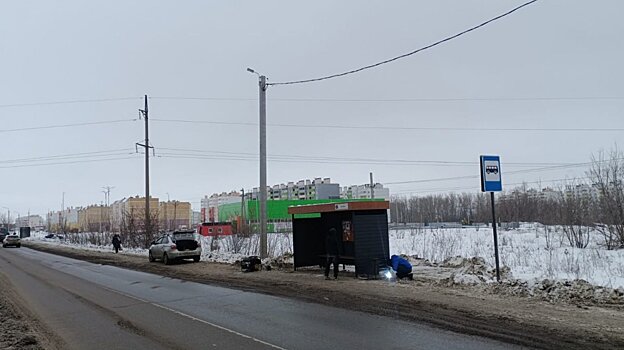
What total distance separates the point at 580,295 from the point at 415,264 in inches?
348

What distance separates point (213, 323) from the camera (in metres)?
9.41

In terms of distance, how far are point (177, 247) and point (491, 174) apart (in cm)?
1756

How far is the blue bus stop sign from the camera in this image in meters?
13.2

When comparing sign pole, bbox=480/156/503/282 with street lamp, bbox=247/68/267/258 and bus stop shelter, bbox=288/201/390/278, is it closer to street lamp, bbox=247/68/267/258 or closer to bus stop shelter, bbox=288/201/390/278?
bus stop shelter, bbox=288/201/390/278

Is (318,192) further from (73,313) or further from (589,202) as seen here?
(73,313)

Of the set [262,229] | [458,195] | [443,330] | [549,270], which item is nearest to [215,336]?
[443,330]

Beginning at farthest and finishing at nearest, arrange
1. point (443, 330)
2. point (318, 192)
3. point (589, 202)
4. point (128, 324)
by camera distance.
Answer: point (318, 192) < point (589, 202) < point (128, 324) < point (443, 330)

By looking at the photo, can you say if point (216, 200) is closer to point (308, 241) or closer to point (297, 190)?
point (297, 190)

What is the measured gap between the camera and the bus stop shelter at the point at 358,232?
1600 centimetres

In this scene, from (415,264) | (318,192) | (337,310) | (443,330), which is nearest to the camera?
(443,330)

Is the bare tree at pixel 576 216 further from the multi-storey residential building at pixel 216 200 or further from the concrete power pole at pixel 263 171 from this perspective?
the multi-storey residential building at pixel 216 200

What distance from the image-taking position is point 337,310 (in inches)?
415

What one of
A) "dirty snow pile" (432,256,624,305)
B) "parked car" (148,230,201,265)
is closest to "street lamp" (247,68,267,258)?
"parked car" (148,230,201,265)

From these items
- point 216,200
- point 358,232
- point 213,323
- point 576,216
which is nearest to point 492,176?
point 358,232
